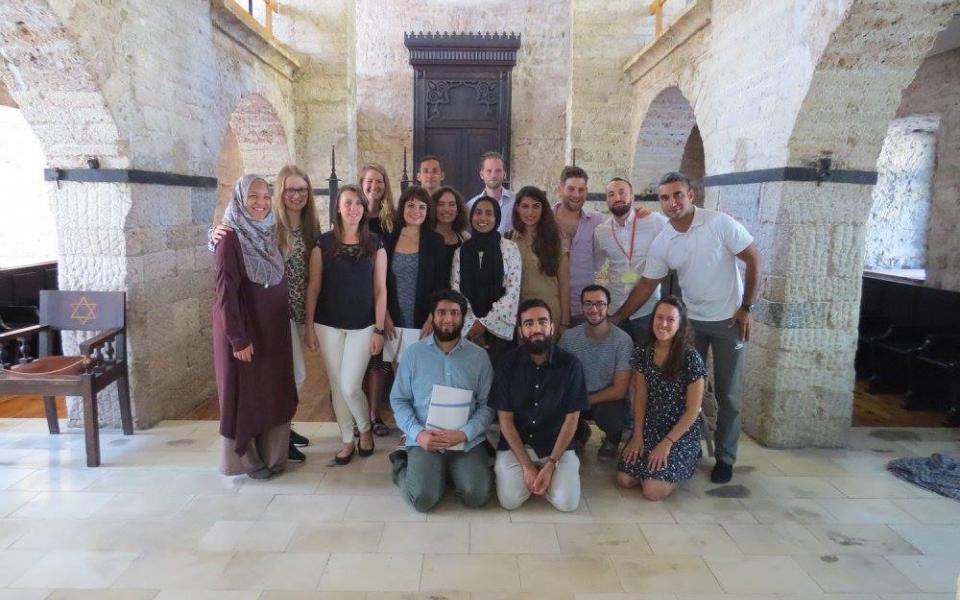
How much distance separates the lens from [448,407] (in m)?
2.78

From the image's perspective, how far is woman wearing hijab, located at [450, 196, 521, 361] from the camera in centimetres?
312

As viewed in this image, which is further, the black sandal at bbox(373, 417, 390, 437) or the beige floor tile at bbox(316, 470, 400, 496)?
the black sandal at bbox(373, 417, 390, 437)

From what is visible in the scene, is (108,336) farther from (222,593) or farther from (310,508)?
(222,593)

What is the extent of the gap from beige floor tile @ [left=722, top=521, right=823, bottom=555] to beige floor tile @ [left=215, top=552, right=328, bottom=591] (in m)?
1.50

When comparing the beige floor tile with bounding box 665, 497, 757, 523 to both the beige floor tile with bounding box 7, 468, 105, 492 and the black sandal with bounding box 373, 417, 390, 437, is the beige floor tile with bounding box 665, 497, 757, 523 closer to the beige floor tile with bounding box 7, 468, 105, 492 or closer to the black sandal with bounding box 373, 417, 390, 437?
the black sandal with bounding box 373, 417, 390, 437

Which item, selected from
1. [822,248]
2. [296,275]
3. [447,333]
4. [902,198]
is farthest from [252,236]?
[902,198]

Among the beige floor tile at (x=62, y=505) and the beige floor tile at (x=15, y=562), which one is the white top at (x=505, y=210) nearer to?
the beige floor tile at (x=62, y=505)

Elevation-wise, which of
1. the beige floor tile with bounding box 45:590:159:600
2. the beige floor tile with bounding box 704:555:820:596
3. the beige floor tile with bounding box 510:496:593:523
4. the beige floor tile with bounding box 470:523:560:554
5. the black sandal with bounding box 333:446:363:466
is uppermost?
the black sandal with bounding box 333:446:363:466

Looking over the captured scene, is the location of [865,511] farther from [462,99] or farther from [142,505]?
[462,99]

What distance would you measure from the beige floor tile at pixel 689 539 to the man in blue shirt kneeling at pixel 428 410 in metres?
0.72

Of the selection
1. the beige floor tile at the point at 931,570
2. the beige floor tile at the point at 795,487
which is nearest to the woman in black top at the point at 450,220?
the beige floor tile at the point at 795,487

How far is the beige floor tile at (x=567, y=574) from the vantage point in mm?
2164

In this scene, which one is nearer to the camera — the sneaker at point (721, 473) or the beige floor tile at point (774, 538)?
the beige floor tile at point (774, 538)

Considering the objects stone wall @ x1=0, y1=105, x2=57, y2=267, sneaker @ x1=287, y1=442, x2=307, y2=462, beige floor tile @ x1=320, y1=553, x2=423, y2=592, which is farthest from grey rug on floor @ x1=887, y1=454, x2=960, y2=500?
stone wall @ x1=0, y1=105, x2=57, y2=267
